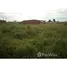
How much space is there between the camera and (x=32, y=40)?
4684 mm

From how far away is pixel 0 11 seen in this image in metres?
4.74

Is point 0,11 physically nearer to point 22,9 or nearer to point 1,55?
point 22,9

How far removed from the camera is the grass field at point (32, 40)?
4.69 metres

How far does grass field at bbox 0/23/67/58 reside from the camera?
469cm

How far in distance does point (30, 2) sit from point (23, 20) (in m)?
0.27

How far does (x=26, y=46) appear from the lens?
4703 mm

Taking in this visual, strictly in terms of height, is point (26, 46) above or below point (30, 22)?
below

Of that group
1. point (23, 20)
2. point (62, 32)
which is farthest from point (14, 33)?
point (62, 32)
